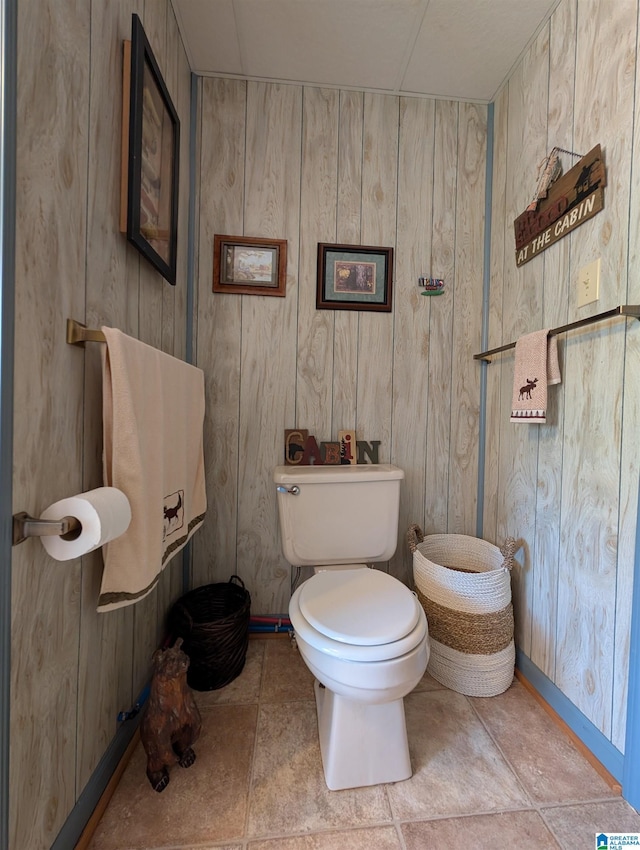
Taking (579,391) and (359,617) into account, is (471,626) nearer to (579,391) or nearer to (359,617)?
(359,617)

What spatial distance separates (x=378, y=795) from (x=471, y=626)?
0.55 m

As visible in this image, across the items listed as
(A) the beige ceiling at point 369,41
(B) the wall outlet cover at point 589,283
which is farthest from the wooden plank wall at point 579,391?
(A) the beige ceiling at point 369,41

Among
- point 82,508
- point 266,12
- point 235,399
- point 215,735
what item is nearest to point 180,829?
point 215,735

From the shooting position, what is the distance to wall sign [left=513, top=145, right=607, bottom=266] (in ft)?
3.36

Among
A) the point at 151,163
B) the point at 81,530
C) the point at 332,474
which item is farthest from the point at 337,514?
the point at 151,163

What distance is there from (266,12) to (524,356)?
1.48 m

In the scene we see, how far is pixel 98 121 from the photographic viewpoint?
809mm

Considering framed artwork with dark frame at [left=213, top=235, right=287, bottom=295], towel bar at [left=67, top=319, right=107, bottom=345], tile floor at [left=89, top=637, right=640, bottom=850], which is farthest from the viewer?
framed artwork with dark frame at [left=213, top=235, right=287, bottom=295]

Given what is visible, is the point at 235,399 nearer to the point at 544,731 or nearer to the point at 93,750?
the point at 93,750

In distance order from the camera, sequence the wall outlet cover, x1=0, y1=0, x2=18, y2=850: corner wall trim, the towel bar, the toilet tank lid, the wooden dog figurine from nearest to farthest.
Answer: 1. x1=0, y1=0, x2=18, y2=850: corner wall trim
2. the towel bar
3. the wooden dog figurine
4. the wall outlet cover
5. the toilet tank lid

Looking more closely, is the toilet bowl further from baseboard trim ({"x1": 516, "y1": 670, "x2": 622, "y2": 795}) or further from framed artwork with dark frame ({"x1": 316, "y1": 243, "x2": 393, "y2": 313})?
framed artwork with dark frame ({"x1": 316, "y1": 243, "x2": 393, "y2": 313})

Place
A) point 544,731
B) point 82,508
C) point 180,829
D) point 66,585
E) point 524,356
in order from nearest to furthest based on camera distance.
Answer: point 82,508 < point 66,585 < point 180,829 < point 544,731 < point 524,356

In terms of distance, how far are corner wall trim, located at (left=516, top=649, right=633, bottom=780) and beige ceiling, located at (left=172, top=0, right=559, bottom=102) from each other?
2.27 meters

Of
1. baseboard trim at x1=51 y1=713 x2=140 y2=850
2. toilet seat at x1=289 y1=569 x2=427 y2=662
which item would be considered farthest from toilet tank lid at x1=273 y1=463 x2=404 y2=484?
baseboard trim at x1=51 y1=713 x2=140 y2=850
